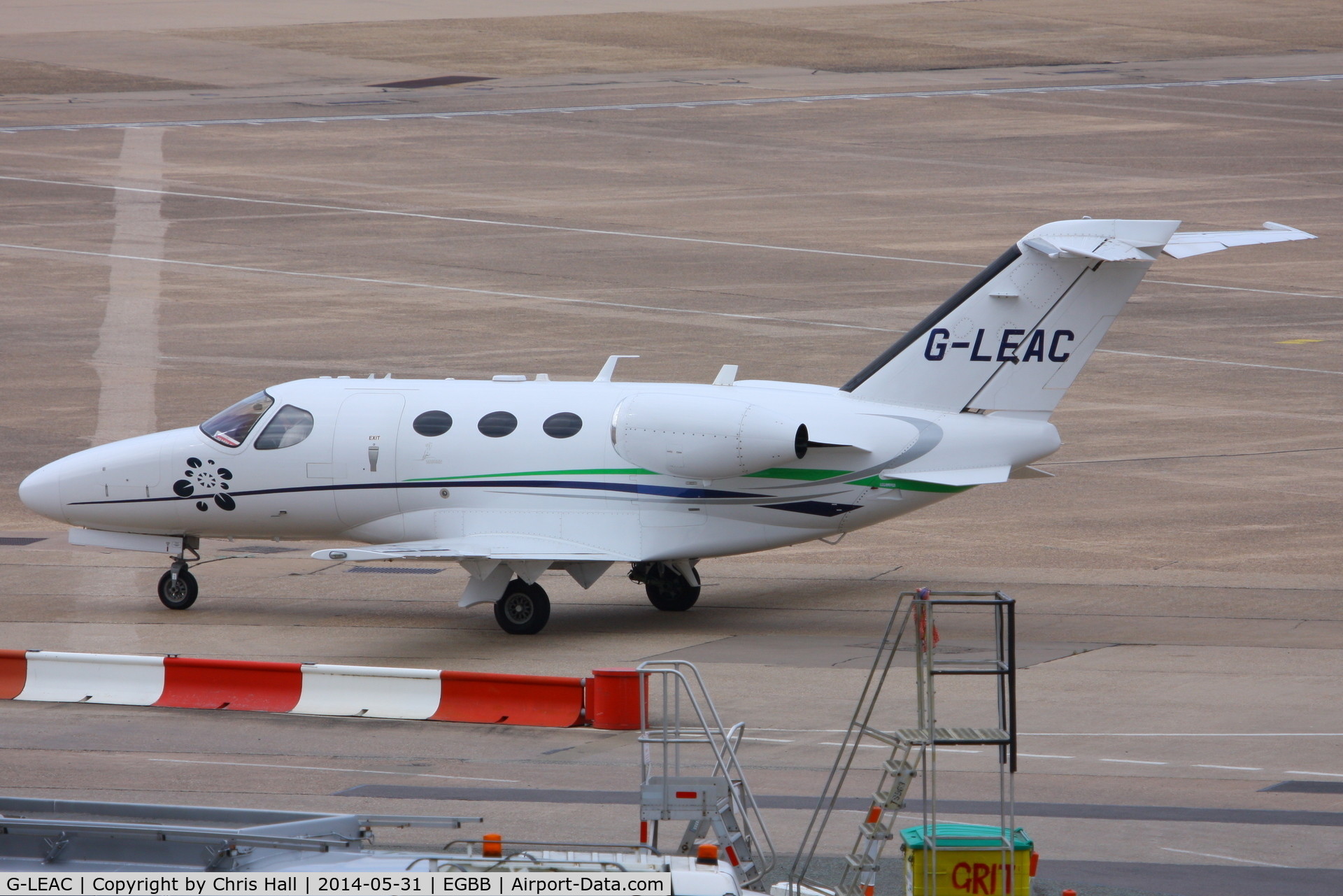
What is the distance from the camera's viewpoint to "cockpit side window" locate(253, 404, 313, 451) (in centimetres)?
2430

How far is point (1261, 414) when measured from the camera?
1372 inches

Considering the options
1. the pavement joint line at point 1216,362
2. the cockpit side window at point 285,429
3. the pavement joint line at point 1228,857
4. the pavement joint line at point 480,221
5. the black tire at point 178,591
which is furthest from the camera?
the pavement joint line at point 480,221

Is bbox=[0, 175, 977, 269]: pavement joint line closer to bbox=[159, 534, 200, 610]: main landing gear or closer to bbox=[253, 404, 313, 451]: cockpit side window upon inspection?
bbox=[253, 404, 313, 451]: cockpit side window

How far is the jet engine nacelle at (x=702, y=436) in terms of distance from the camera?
73.0ft

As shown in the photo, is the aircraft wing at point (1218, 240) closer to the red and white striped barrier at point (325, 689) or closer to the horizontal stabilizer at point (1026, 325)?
the horizontal stabilizer at point (1026, 325)

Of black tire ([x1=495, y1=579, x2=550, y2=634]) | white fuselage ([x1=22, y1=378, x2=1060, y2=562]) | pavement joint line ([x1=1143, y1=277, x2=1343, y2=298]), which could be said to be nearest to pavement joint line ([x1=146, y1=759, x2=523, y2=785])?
black tire ([x1=495, y1=579, x2=550, y2=634])

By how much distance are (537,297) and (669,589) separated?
2303 centimetres

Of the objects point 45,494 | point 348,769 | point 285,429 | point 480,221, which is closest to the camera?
point 348,769

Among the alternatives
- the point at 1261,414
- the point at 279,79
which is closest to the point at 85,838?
the point at 1261,414

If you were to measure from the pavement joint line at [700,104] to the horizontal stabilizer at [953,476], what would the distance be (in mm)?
55417

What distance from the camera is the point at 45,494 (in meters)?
25.2
